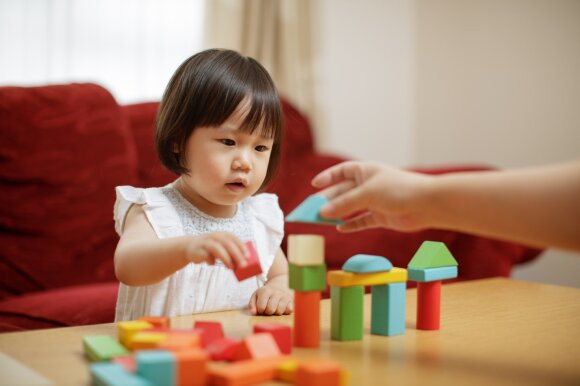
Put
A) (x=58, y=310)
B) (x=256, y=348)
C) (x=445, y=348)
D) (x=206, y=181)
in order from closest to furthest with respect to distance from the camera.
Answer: (x=256, y=348), (x=445, y=348), (x=206, y=181), (x=58, y=310)

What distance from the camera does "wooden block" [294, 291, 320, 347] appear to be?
2.54 feet

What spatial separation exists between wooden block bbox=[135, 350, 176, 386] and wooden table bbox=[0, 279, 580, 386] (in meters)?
0.09

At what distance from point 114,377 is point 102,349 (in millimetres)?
137

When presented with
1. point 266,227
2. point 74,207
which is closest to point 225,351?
point 266,227

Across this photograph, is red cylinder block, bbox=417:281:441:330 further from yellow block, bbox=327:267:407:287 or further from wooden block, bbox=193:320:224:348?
wooden block, bbox=193:320:224:348

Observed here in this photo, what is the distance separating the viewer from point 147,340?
2.27 feet

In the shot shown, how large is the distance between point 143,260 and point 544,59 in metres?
2.10

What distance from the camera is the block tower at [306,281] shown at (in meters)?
0.75

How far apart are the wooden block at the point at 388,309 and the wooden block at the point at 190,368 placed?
12.6 inches

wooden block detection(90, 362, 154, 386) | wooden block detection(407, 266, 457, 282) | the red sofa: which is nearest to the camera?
wooden block detection(90, 362, 154, 386)

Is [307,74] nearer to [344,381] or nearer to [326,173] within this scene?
[326,173]

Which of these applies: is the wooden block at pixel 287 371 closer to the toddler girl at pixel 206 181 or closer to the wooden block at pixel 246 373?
the wooden block at pixel 246 373

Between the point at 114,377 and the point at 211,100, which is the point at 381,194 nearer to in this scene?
the point at 114,377

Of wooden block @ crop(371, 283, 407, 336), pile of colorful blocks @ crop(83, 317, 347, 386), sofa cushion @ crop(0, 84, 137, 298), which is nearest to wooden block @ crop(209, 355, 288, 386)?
pile of colorful blocks @ crop(83, 317, 347, 386)
